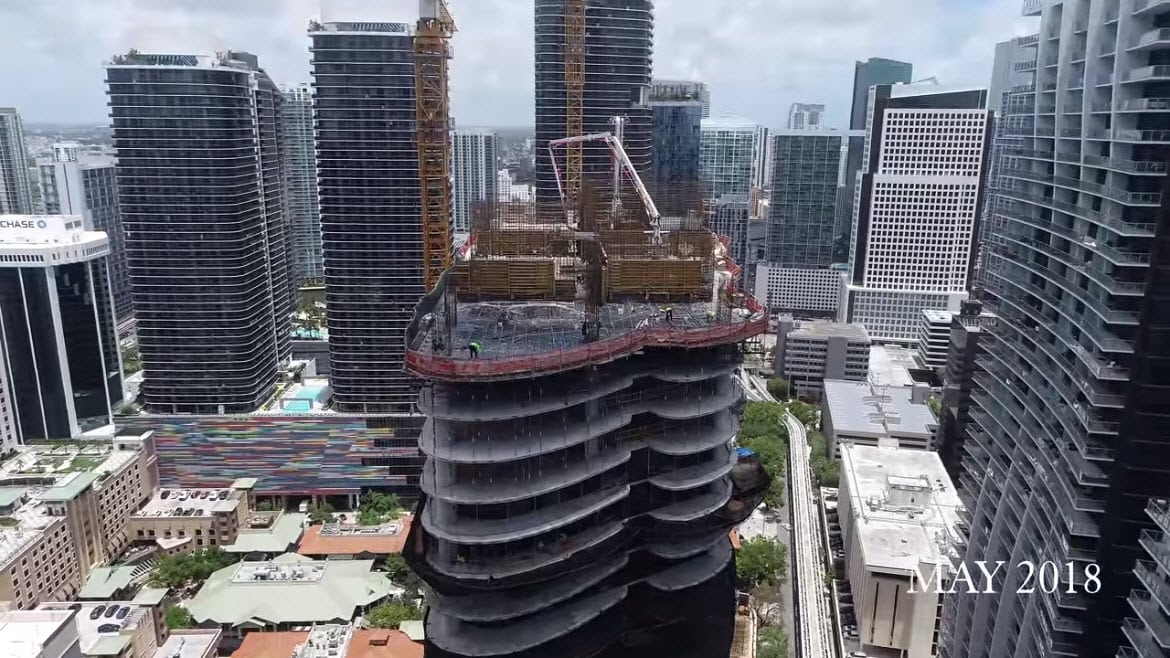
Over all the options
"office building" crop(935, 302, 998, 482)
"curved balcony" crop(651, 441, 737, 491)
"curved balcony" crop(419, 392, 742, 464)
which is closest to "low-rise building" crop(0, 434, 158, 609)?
"curved balcony" crop(419, 392, 742, 464)

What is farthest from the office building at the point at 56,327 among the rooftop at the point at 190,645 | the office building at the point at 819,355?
the office building at the point at 819,355

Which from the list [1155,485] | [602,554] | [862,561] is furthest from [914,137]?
[602,554]

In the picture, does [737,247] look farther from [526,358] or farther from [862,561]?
[526,358]

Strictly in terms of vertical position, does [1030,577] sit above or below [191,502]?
above

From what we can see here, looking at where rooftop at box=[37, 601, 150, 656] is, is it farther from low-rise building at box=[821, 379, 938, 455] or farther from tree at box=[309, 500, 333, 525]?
low-rise building at box=[821, 379, 938, 455]

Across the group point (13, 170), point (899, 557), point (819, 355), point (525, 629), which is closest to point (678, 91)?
point (819, 355)

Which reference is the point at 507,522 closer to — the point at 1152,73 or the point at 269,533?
the point at 1152,73
